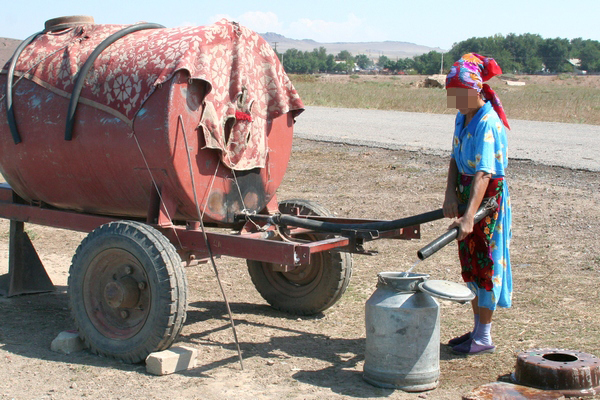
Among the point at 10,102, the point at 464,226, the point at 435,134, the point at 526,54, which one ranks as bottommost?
the point at 435,134

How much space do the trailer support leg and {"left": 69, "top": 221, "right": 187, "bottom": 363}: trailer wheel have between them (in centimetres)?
171

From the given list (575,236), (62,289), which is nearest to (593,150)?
(575,236)

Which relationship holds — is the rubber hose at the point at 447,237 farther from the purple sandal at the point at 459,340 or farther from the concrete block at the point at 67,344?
the concrete block at the point at 67,344

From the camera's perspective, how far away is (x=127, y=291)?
15.2ft

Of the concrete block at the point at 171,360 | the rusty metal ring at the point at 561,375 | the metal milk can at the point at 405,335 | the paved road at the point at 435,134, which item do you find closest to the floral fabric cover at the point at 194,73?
the concrete block at the point at 171,360

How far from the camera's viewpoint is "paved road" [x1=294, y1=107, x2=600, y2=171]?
40.8 ft

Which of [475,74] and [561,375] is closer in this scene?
[561,375]

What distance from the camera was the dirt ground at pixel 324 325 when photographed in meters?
4.33

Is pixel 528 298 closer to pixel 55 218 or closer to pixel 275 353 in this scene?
pixel 275 353

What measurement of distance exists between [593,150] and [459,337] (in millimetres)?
9203

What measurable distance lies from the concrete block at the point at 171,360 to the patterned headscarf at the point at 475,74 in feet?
7.97

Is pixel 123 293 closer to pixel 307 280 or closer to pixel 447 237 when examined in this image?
pixel 307 280

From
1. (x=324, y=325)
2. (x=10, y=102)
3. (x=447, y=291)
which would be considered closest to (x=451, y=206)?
(x=447, y=291)

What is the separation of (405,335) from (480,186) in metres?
1.05
